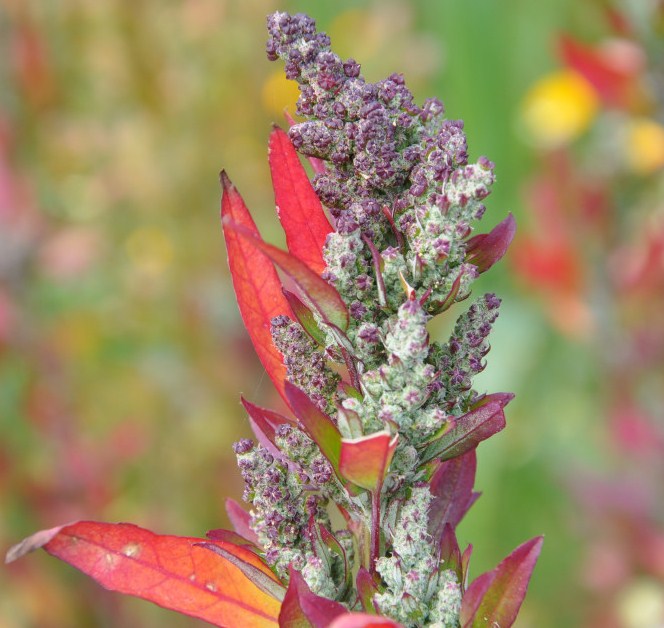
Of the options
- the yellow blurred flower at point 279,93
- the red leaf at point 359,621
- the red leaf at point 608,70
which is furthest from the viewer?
the yellow blurred flower at point 279,93

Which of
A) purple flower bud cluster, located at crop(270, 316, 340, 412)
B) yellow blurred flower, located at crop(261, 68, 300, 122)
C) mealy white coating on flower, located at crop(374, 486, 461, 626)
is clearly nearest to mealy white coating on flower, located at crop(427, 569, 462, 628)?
mealy white coating on flower, located at crop(374, 486, 461, 626)

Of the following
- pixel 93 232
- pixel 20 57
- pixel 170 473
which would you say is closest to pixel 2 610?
pixel 170 473

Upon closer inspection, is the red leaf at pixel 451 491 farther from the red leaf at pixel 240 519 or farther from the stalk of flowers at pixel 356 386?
the red leaf at pixel 240 519

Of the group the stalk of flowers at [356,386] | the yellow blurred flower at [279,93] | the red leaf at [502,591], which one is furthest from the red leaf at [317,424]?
the yellow blurred flower at [279,93]

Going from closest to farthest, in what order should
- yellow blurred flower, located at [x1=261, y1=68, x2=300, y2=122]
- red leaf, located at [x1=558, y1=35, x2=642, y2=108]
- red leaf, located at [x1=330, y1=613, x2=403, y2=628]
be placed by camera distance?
red leaf, located at [x1=330, y1=613, x2=403, y2=628], red leaf, located at [x1=558, y1=35, x2=642, y2=108], yellow blurred flower, located at [x1=261, y1=68, x2=300, y2=122]

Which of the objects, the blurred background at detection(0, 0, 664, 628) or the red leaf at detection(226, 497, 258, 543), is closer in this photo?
the red leaf at detection(226, 497, 258, 543)

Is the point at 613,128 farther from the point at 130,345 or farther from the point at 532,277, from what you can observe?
the point at 130,345

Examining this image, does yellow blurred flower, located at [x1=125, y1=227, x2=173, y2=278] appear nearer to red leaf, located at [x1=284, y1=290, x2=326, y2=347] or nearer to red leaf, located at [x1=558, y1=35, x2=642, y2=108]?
red leaf, located at [x1=558, y1=35, x2=642, y2=108]
